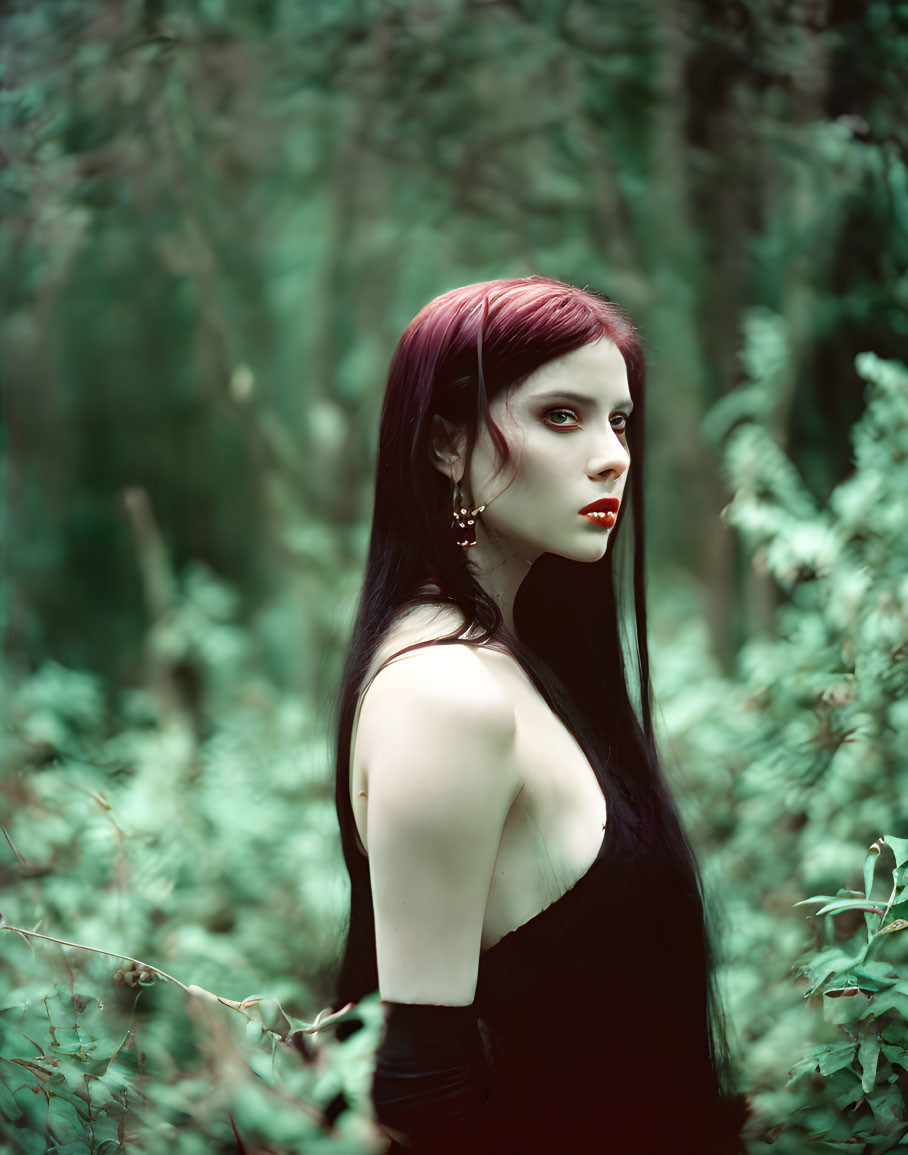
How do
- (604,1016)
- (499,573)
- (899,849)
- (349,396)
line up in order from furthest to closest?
(349,396) < (899,849) < (499,573) < (604,1016)

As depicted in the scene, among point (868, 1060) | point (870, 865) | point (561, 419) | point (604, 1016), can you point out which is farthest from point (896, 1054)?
point (561, 419)

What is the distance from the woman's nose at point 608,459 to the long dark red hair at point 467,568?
97mm

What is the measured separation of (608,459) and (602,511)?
55 mm

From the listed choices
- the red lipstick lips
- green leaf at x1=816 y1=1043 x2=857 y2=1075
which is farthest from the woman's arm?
green leaf at x1=816 y1=1043 x2=857 y2=1075

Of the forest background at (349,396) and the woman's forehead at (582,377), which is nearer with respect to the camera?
the woman's forehead at (582,377)

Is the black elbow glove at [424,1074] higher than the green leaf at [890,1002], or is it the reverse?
the black elbow glove at [424,1074]

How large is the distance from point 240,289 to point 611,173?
42.6 inches

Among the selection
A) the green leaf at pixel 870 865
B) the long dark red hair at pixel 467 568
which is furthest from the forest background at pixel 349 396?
the long dark red hair at pixel 467 568

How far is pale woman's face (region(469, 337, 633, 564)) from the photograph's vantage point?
1.03 meters

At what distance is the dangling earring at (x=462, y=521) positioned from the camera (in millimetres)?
1066

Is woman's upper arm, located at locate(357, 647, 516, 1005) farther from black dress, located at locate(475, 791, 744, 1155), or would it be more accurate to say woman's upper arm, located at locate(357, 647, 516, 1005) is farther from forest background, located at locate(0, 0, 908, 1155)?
forest background, located at locate(0, 0, 908, 1155)

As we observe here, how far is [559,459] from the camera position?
1034 millimetres

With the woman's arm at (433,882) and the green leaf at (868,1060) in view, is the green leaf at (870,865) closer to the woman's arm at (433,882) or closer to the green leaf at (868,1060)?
the green leaf at (868,1060)

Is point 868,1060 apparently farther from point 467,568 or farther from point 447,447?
point 447,447
